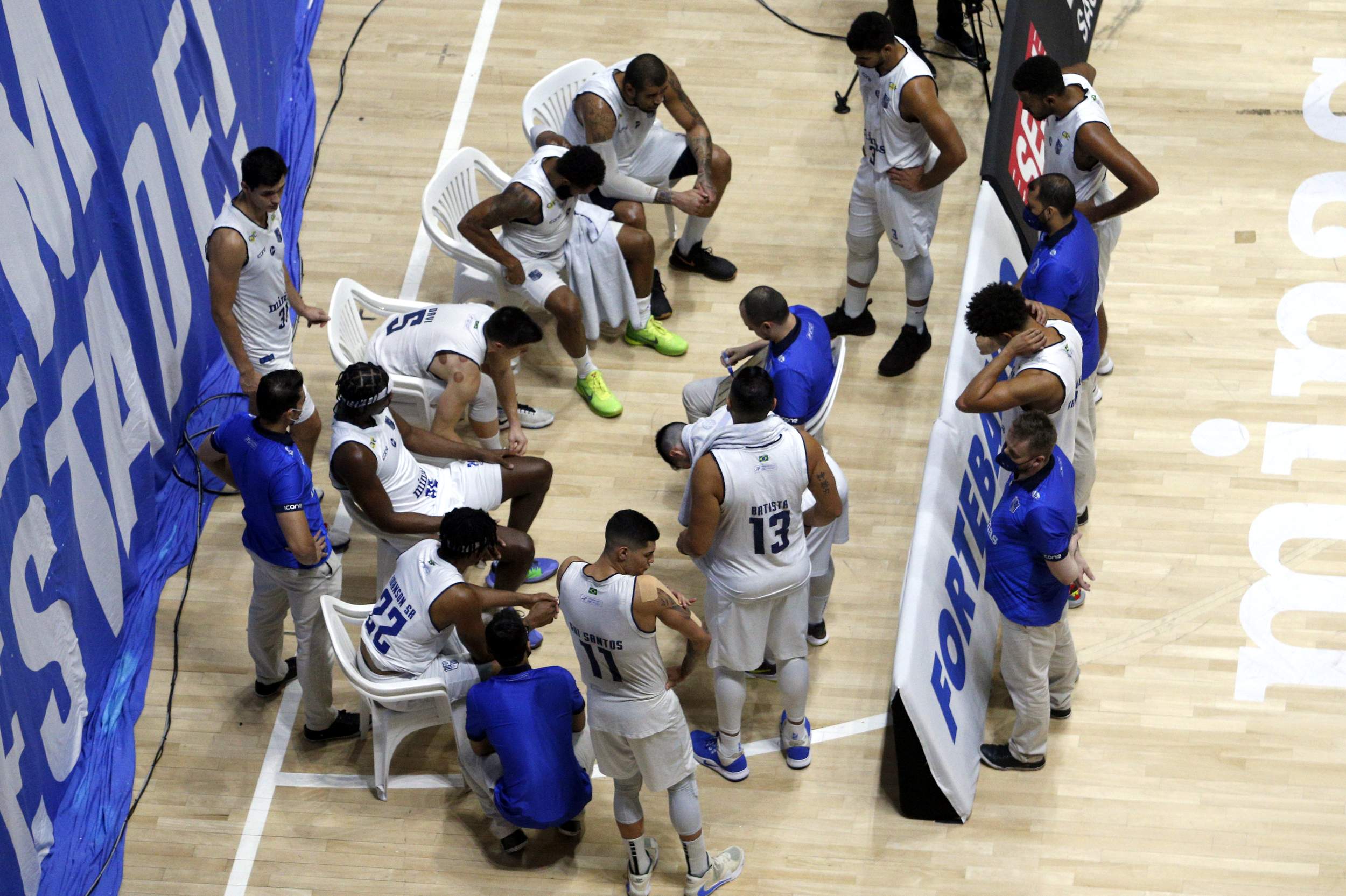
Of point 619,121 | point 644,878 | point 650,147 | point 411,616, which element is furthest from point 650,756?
point 650,147

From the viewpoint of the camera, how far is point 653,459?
7.46 meters

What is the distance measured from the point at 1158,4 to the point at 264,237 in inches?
264

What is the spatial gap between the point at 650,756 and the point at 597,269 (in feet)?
10.2

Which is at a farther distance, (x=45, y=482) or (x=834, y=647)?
(x=834, y=647)

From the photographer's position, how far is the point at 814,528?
6020mm

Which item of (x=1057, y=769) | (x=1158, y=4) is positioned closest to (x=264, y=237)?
(x=1057, y=769)

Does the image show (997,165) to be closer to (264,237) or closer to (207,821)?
(264,237)

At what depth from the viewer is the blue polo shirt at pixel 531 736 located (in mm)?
5551

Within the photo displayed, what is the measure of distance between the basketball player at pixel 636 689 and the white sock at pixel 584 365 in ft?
7.60

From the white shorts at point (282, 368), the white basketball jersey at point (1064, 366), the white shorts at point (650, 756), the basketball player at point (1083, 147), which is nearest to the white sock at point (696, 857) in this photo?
the white shorts at point (650, 756)

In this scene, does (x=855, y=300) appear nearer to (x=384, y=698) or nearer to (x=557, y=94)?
(x=557, y=94)

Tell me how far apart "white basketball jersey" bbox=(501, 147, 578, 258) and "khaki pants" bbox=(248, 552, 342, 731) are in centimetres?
206

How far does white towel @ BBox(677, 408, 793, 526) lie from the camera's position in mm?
5461

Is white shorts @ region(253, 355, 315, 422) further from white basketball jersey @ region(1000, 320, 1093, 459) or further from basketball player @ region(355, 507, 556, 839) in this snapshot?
white basketball jersey @ region(1000, 320, 1093, 459)
